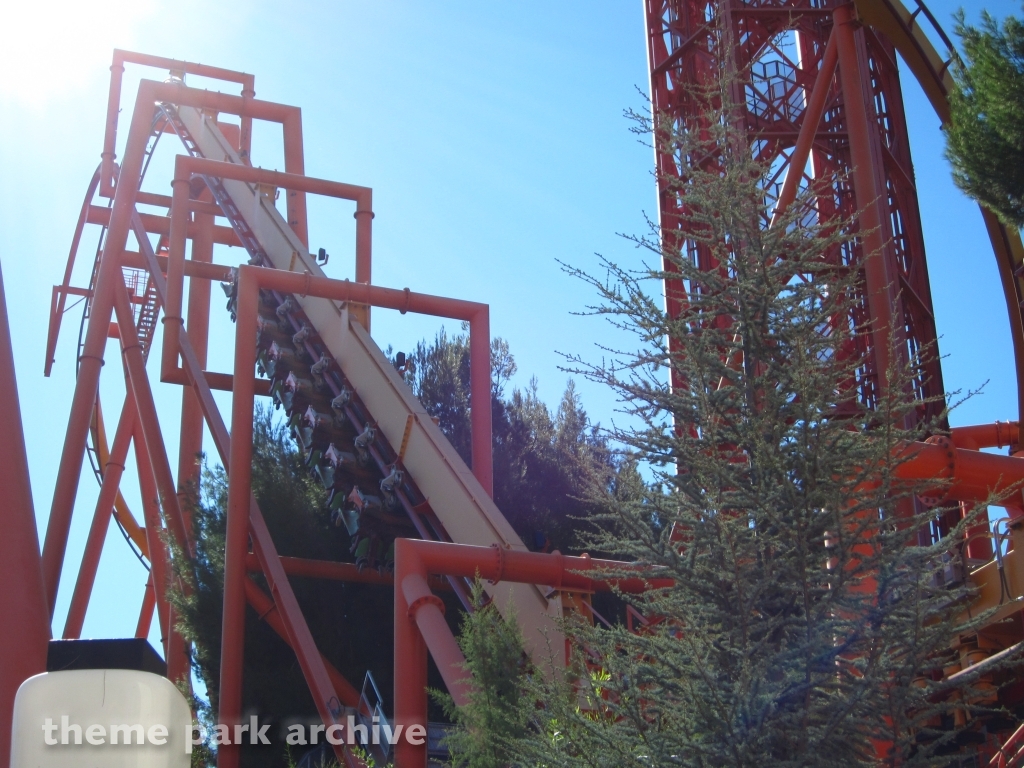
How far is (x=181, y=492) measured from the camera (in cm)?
1034

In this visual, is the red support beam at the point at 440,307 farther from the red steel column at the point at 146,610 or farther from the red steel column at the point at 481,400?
the red steel column at the point at 146,610

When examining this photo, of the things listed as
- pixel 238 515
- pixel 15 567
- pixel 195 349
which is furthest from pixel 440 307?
pixel 15 567

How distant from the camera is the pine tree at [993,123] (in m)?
4.29

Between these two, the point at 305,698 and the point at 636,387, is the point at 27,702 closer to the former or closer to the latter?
the point at 636,387

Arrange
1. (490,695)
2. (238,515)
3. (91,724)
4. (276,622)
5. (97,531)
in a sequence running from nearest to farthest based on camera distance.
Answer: (91,724), (490,695), (238,515), (276,622), (97,531)

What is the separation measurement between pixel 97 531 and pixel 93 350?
2.06 metres

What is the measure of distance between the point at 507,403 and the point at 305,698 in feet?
19.7

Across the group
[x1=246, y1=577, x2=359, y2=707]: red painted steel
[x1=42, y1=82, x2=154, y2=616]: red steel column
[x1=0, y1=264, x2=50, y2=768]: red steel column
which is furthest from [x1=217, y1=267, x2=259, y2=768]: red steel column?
[x1=0, y1=264, x2=50, y2=768]: red steel column

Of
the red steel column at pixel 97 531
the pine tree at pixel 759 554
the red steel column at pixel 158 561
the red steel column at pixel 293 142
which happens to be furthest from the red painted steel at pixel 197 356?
the pine tree at pixel 759 554

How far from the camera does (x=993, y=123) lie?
4.36 metres

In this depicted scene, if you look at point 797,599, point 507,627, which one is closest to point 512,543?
point 507,627

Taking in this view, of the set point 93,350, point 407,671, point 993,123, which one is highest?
point 93,350

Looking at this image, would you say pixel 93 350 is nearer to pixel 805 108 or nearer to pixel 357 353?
pixel 357 353

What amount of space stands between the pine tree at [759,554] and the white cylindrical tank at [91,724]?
1.84 metres
